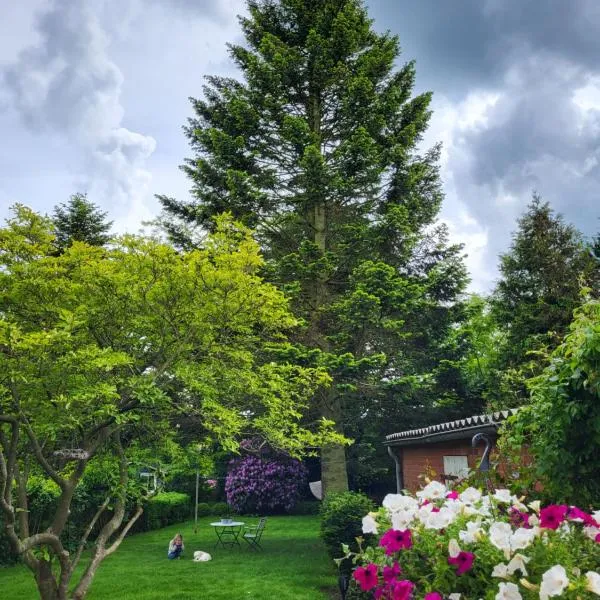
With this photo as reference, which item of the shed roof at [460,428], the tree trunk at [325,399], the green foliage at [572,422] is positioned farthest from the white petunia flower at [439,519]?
the tree trunk at [325,399]

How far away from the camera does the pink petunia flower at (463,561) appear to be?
90.9 inches

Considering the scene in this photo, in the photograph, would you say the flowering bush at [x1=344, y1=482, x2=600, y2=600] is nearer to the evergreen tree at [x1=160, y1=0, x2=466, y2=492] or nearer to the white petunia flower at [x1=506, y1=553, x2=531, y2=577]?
the white petunia flower at [x1=506, y1=553, x2=531, y2=577]

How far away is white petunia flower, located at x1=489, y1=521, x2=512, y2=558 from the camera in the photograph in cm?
221

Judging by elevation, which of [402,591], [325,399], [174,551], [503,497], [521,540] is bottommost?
[174,551]

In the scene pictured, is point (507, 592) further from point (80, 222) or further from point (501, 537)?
point (80, 222)

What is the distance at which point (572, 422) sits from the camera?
3.71m

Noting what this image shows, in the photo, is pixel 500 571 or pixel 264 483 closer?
pixel 500 571

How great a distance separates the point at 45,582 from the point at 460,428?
663 cm

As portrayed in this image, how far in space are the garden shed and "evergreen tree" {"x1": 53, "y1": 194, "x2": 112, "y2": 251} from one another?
52.5 feet

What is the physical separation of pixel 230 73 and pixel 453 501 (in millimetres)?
16557

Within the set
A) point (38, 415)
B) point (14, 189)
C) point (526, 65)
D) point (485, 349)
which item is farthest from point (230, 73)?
point (485, 349)

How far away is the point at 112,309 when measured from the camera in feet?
23.5

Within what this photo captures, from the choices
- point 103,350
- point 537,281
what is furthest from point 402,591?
point 537,281

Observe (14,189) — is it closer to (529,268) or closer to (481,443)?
(481,443)
